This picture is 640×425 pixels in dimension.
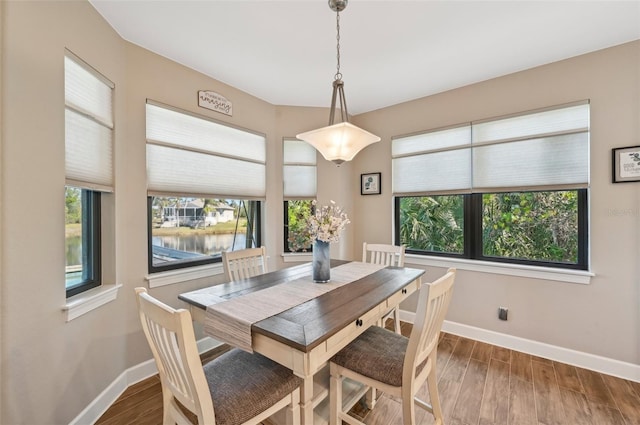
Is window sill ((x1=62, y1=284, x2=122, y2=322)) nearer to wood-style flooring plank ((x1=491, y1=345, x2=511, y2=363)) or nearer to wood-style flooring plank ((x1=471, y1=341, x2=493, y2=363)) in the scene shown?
wood-style flooring plank ((x1=471, y1=341, x2=493, y2=363))

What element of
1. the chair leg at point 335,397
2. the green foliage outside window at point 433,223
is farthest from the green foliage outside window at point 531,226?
the chair leg at point 335,397

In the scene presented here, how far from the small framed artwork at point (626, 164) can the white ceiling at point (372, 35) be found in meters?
0.87

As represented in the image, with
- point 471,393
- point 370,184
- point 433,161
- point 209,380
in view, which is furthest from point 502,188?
point 209,380

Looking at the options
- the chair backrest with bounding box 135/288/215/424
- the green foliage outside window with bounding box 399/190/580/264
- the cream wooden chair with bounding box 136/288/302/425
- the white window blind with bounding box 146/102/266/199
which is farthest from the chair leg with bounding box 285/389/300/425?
the green foliage outside window with bounding box 399/190/580/264

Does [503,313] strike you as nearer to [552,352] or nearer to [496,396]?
[552,352]

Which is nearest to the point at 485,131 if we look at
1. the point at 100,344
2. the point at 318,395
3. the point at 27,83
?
the point at 318,395

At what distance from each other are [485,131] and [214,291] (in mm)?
2901

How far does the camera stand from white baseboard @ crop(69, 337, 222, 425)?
1.66 m

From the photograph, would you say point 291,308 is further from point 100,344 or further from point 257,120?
point 257,120

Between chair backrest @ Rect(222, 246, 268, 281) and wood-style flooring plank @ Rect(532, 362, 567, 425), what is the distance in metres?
2.27

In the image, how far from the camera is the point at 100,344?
5.99 ft

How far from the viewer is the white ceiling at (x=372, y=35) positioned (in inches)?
68.8

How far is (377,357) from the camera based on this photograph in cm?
146

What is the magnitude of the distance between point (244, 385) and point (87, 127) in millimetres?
1861
